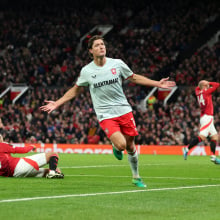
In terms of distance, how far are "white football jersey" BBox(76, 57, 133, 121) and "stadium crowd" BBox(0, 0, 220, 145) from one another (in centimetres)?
1957

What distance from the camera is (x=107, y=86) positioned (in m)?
11.0

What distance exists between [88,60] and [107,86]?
29069 mm

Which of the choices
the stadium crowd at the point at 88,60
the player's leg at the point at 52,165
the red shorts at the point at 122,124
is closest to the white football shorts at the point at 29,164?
the player's leg at the point at 52,165

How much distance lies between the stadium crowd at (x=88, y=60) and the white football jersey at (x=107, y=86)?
19570 mm

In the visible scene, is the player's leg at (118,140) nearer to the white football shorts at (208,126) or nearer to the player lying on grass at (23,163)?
the player lying on grass at (23,163)

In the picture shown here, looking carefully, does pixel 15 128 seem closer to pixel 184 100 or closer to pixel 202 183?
pixel 184 100

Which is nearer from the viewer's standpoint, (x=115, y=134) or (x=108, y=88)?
(x=115, y=134)

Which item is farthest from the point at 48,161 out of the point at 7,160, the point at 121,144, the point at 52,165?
the point at 121,144

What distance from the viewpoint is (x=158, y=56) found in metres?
38.2

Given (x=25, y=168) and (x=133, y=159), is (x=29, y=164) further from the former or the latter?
(x=133, y=159)

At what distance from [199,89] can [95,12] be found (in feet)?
90.2

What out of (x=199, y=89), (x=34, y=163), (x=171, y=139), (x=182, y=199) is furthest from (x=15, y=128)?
(x=182, y=199)

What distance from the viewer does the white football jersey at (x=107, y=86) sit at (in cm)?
1105

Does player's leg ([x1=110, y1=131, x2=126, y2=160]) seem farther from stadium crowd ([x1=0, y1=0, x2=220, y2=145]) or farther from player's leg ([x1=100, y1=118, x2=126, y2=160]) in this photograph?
stadium crowd ([x1=0, y1=0, x2=220, y2=145])
